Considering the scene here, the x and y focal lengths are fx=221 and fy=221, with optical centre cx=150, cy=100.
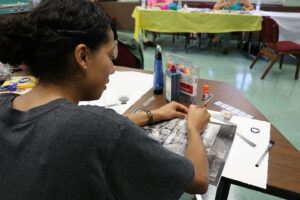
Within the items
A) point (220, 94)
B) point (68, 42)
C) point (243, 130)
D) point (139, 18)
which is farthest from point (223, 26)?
point (68, 42)

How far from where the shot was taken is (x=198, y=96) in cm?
111

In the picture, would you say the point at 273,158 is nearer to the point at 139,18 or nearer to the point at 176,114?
the point at 176,114

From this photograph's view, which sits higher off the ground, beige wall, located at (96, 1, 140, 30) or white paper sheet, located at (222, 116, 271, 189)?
beige wall, located at (96, 1, 140, 30)

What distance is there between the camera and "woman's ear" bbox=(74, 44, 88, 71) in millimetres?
505

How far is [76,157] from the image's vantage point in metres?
0.42

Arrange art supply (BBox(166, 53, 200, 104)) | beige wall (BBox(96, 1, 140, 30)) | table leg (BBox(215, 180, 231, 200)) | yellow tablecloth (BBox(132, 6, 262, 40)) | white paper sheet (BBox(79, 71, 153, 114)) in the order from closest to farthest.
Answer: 1. table leg (BBox(215, 180, 231, 200))
2. art supply (BBox(166, 53, 200, 104))
3. white paper sheet (BBox(79, 71, 153, 114))
4. yellow tablecloth (BBox(132, 6, 262, 40))
5. beige wall (BBox(96, 1, 140, 30))

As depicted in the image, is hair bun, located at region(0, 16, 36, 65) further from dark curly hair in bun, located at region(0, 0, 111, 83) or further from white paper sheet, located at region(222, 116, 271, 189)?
white paper sheet, located at region(222, 116, 271, 189)

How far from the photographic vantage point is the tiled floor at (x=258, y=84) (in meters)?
2.04

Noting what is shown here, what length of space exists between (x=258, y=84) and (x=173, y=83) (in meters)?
2.54

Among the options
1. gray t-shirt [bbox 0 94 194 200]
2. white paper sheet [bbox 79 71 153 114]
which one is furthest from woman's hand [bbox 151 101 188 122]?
gray t-shirt [bbox 0 94 194 200]

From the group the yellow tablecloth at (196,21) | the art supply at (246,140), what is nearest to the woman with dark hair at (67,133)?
the art supply at (246,140)

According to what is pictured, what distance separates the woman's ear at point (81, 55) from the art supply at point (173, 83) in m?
0.53

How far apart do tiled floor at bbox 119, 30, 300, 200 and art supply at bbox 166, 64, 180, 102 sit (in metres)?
0.58

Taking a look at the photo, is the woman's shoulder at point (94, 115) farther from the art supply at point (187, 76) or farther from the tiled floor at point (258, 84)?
the tiled floor at point (258, 84)
